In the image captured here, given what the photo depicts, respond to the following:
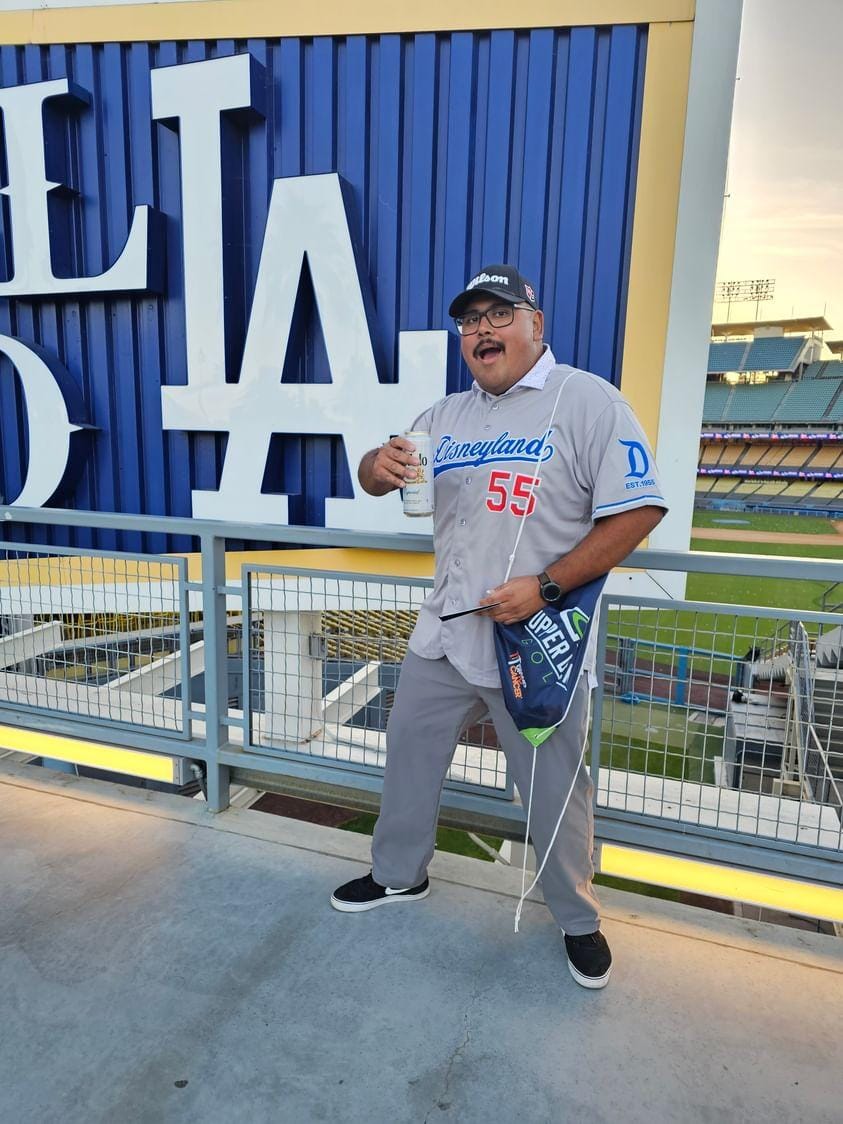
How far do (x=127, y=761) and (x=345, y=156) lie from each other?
313 centimetres

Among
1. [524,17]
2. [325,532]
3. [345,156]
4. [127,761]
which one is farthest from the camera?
[345,156]

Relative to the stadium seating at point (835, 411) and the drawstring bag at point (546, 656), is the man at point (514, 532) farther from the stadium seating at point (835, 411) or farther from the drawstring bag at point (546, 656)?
the stadium seating at point (835, 411)

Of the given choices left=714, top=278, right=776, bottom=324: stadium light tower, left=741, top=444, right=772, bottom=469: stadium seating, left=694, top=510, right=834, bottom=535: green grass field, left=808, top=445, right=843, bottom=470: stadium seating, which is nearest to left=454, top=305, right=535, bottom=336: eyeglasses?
left=694, top=510, right=834, bottom=535: green grass field

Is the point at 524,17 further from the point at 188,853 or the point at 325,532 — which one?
the point at 188,853

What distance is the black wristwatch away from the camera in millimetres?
1876

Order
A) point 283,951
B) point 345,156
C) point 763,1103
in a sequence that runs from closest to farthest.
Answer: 1. point 763,1103
2. point 283,951
3. point 345,156

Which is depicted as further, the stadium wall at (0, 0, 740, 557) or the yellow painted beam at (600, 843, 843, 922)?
the stadium wall at (0, 0, 740, 557)

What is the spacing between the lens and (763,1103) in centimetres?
169

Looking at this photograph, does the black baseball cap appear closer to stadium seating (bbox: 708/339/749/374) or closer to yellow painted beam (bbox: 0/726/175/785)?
yellow painted beam (bbox: 0/726/175/785)

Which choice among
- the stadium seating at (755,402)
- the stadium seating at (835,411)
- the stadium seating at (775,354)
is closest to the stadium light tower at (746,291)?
the stadium seating at (775,354)

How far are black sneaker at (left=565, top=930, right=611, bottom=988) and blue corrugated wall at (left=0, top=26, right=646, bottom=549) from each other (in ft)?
8.34

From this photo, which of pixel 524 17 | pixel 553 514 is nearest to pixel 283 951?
pixel 553 514

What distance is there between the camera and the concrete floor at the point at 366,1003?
5.54 feet

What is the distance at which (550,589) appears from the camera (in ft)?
6.15
